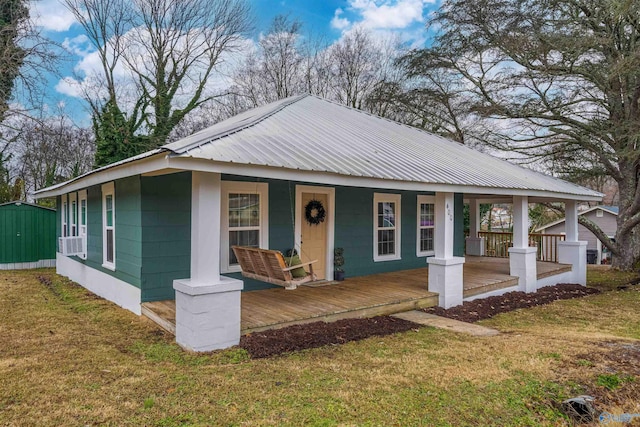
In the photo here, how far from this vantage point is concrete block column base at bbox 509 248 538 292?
898cm

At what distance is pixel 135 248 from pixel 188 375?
3087 mm

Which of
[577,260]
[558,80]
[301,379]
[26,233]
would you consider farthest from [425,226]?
[26,233]

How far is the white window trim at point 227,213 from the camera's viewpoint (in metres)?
6.95

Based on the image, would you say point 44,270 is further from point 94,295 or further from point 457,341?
point 457,341

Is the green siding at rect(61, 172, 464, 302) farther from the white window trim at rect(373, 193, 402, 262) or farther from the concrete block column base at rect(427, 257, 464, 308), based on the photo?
the concrete block column base at rect(427, 257, 464, 308)

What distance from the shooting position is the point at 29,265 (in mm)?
13180

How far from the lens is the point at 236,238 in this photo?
23.5 ft

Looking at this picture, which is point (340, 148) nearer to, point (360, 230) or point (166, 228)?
point (360, 230)

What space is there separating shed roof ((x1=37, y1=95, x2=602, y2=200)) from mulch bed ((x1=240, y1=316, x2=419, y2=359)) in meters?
2.07

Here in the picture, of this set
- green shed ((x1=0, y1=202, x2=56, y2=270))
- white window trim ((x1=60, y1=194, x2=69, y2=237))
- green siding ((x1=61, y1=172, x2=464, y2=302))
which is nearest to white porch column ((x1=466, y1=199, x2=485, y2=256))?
green siding ((x1=61, y1=172, x2=464, y2=302))

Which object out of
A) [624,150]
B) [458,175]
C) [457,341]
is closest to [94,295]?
[457,341]

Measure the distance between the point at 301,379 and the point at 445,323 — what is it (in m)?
3.16

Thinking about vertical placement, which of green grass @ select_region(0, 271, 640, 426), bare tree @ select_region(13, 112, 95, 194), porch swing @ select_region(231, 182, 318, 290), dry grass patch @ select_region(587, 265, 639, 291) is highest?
bare tree @ select_region(13, 112, 95, 194)

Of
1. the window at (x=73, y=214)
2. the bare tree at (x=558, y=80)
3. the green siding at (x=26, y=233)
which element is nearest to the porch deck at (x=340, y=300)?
the window at (x=73, y=214)
